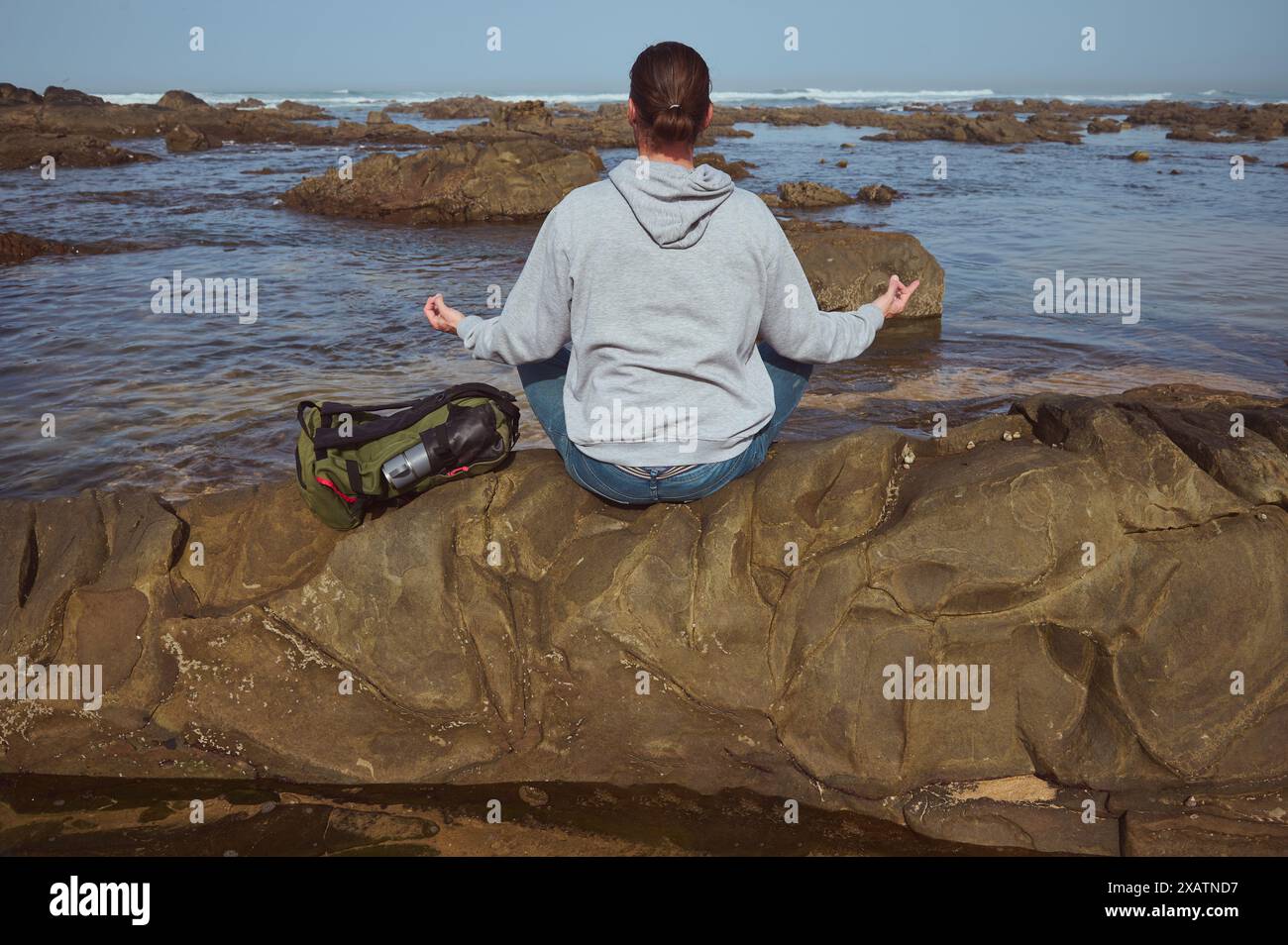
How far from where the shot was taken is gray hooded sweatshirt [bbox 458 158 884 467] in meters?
3.66

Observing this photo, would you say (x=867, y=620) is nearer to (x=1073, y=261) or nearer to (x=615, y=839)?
(x=615, y=839)

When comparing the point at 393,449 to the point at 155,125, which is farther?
the point at 155,125

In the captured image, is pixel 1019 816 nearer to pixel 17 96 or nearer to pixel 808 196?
A: pixel 808 196

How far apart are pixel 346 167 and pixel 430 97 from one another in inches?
3654

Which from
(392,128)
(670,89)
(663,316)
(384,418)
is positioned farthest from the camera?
(392,128)

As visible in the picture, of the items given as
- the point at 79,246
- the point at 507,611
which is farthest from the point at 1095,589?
the point at 79,246

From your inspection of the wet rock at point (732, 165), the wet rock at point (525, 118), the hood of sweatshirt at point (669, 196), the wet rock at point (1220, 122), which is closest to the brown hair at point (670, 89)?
the hood of sweatshirt at point (669, 196)

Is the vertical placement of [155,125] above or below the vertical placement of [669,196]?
above

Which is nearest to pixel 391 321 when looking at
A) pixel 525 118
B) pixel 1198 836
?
pixel 1198 836

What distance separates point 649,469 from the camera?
13.5ft

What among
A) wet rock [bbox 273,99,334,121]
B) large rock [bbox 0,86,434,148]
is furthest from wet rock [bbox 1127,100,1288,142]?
wet rock [bbox 273,99,334,121]

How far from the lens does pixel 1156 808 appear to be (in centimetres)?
409

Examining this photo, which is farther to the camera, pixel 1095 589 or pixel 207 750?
pixel 207 750

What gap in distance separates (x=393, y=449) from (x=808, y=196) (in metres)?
21.4
